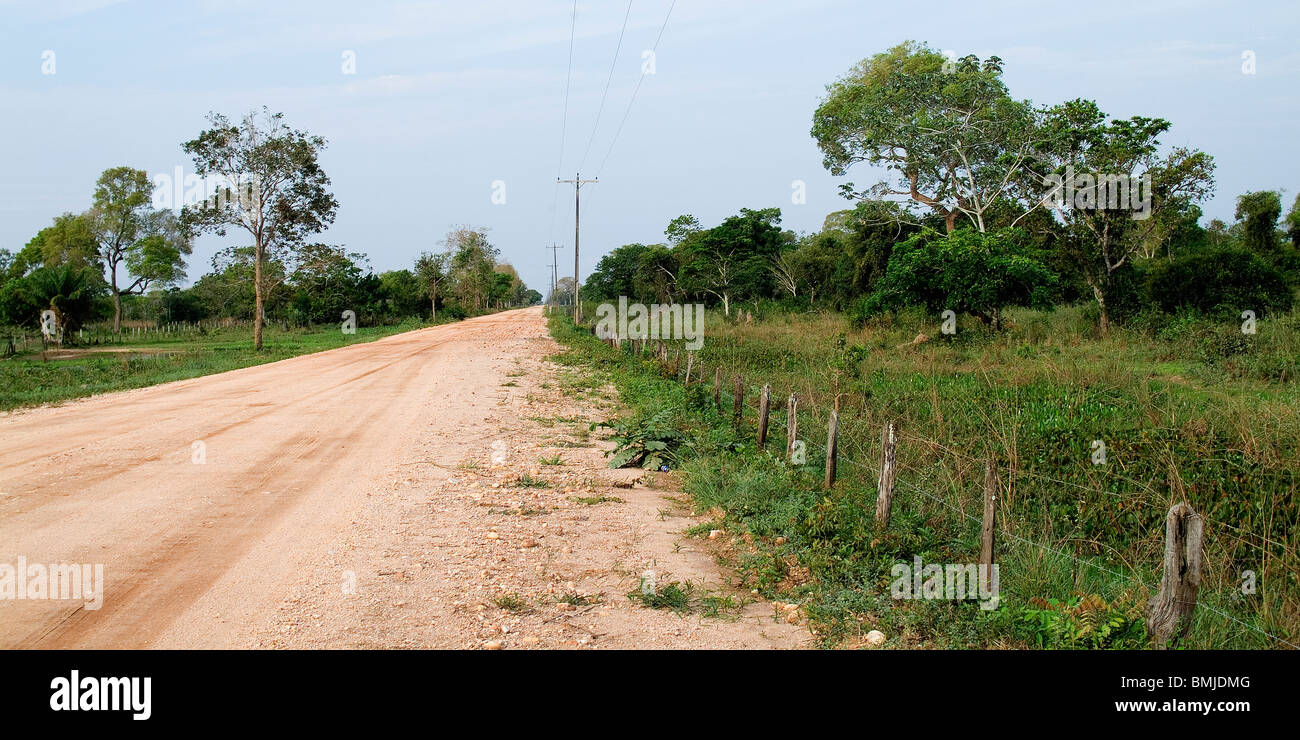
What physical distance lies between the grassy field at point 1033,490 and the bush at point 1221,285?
5046 millimetres

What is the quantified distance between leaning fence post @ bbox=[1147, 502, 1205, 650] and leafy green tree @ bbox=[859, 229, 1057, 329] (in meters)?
19.0

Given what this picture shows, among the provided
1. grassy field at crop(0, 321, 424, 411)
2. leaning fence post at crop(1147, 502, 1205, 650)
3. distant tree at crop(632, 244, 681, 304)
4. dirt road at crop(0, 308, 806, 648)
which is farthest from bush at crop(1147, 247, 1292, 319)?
distant tree at crop(632, 244, 681, 304)

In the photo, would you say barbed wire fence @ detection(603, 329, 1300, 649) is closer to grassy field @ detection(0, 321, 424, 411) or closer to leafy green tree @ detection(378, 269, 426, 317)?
grassy field @ detection(0, 321, 424, 411)

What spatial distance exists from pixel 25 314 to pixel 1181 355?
154ft

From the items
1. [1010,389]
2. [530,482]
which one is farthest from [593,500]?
[1010,389]

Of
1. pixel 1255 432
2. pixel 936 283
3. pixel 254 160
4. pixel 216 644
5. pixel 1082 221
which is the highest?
pixel 254 160

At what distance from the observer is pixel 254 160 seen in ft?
96.2

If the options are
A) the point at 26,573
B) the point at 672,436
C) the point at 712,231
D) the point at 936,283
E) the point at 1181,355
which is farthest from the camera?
the point at 712,231

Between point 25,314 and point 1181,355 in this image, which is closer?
point 1181,355

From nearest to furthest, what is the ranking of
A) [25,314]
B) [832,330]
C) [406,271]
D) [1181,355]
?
[1181,355] → [832,330] → [25,314] → [406,271]

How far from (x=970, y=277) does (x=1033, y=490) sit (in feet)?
49.7

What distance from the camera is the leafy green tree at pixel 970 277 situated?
2173cm
